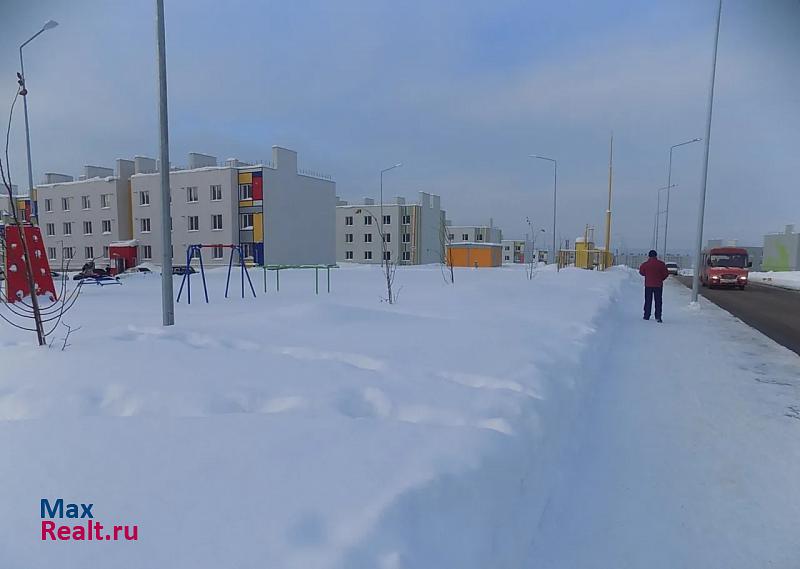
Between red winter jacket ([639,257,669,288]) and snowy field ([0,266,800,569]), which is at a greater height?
red winter jacket ([639,257,669,288])

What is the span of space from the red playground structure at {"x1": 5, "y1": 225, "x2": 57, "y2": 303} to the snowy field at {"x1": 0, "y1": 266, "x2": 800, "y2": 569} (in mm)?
7489

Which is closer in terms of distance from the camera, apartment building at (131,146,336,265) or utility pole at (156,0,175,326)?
utility pole at (156,0,175,326)

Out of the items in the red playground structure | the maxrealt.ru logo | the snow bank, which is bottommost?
the maxrealt.ru logo

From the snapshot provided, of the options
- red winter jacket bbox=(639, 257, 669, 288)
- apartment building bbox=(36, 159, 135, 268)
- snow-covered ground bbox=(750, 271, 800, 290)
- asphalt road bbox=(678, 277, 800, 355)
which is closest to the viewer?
asphalt road bbox=(678, 277, 800, 355)

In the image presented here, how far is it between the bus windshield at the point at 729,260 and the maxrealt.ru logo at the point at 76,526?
31610 millimetres

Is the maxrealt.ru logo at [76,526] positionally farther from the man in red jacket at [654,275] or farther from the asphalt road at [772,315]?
the man in red jacket at [654,275]

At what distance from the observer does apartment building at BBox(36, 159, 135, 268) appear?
47.0 m

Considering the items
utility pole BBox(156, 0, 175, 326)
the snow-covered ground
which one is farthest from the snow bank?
the snow-covered ground

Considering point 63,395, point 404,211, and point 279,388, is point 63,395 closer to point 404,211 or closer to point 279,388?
point 279,388

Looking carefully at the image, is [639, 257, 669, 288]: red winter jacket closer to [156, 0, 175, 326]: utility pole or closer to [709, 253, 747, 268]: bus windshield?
[156, 0, 175, 326]: utility pole

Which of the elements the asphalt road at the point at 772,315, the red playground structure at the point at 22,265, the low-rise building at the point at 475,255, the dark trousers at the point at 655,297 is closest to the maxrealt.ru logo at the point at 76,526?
the asphalt road at the point at 772,315

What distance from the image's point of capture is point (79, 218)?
161 ft

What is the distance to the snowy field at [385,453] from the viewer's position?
2.38 m

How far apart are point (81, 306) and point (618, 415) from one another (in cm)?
1173
